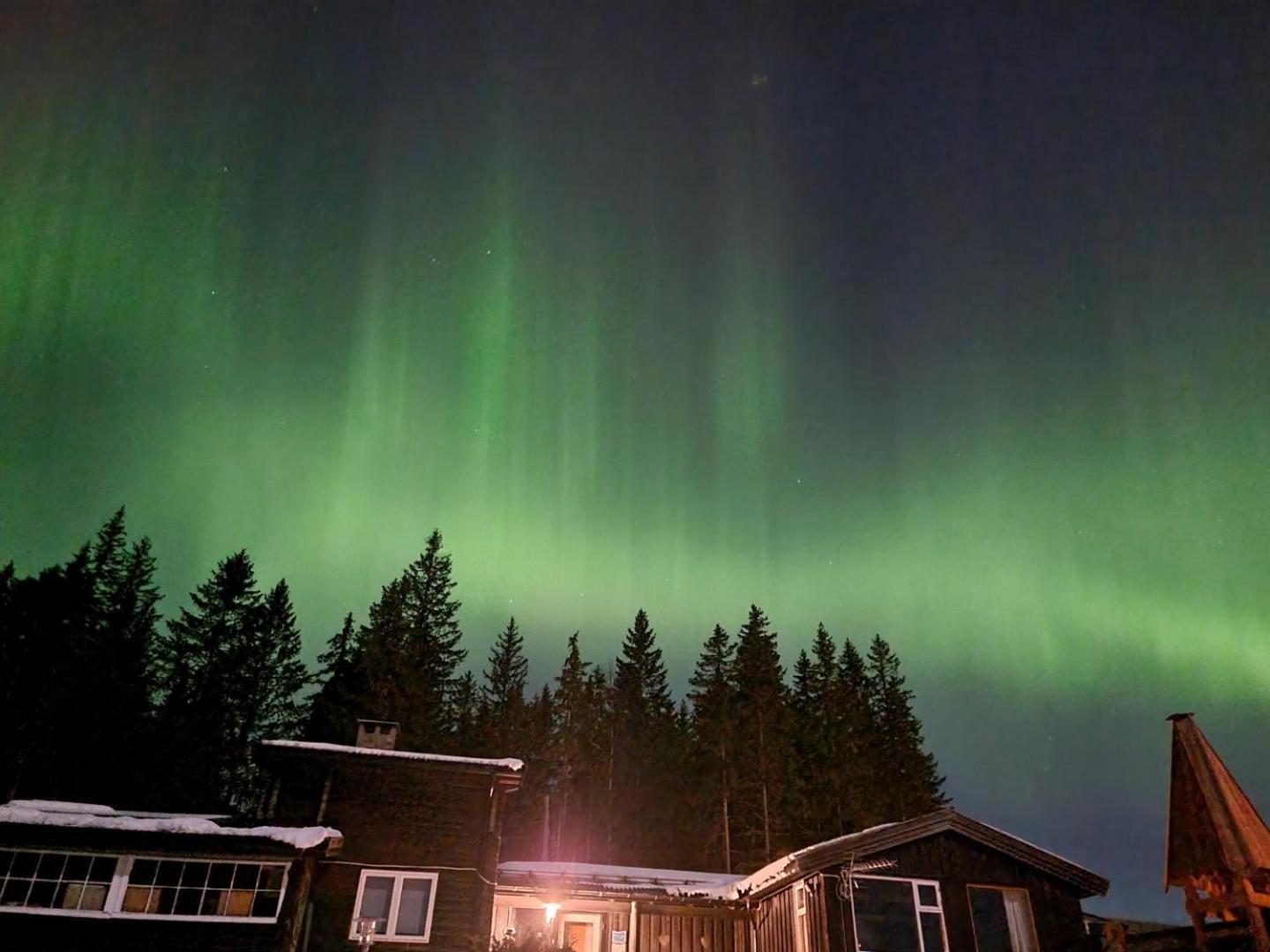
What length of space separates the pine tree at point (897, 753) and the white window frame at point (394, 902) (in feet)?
126

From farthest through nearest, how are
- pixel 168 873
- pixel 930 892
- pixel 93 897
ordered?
pixel 930 892 → pixel 168 873 → pixel 93 897

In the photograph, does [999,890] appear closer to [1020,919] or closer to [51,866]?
[1020,919]

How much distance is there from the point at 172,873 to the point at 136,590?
37127 millimetres

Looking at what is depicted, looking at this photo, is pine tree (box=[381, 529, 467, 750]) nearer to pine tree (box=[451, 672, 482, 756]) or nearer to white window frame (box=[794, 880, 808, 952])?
pine tree (box=[451, 672, 482, 756])

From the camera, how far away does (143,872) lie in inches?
797

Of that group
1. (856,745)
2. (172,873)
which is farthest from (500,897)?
(856,745)

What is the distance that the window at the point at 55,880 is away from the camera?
19.6m

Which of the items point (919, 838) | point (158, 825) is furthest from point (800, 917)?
point (158, 825)

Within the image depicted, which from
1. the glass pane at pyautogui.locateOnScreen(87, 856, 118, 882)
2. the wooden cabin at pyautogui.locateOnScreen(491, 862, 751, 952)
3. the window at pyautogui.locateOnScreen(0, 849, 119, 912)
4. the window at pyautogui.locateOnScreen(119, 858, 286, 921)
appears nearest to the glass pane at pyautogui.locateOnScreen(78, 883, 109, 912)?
the window at pyautogui.locateOnScreen(0, 849, 119, 912)

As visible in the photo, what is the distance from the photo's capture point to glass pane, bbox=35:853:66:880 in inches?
782

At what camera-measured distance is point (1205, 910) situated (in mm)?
16422

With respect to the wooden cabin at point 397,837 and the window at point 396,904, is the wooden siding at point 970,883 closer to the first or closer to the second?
the wooden cabin at point 397,837

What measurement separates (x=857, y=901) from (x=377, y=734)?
15.2 m

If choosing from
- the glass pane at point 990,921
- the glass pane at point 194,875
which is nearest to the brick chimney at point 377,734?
the glass pane at point 194,875
